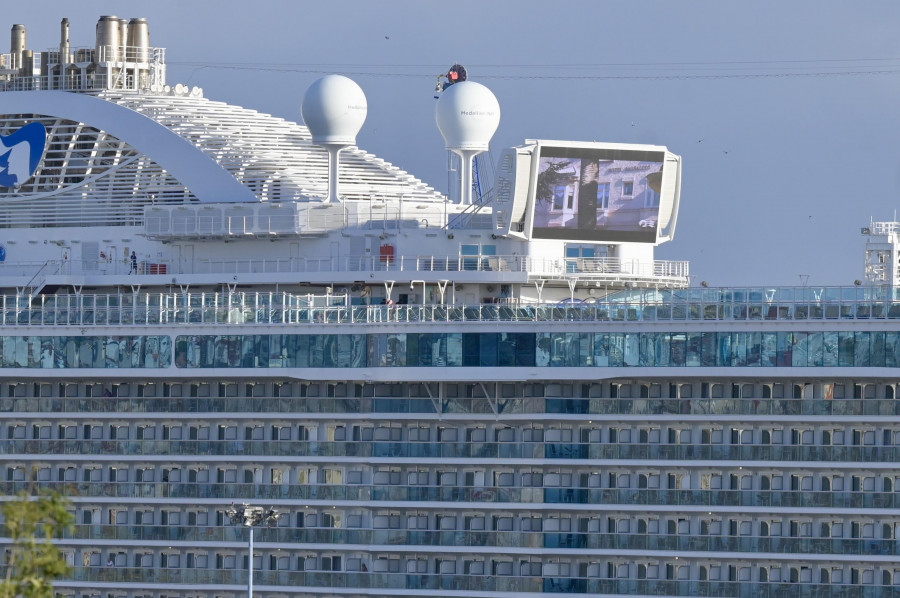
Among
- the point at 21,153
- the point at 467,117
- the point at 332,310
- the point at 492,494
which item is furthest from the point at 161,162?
the point at 492,494

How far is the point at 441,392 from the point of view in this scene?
58.0 metres

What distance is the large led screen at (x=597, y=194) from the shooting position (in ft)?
199

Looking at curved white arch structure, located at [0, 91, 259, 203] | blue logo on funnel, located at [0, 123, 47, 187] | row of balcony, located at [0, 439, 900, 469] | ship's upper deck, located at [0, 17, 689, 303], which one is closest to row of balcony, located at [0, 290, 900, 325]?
ship's upper deck, located at [0, 17, 689, 303]

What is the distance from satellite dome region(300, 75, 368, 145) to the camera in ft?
208

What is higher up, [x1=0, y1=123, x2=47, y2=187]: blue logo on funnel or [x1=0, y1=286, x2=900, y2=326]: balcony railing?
[x1=0, y1=123, x2=47, y2=187]: blue logo on funnel

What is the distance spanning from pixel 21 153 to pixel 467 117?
1442 cm

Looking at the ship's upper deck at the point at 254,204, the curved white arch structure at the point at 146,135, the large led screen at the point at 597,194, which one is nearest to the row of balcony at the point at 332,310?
the ship's upper deck at the point at 254,204

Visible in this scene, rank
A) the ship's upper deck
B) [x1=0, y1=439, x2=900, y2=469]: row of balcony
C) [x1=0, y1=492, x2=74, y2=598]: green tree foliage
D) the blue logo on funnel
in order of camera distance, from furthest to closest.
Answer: the blue logo on funnel, the ship's upper deck, [x1=0, y1=439, x2=900, y2=469]: row of balcony, [x1=0, y1=492, x2=74, y2=598]: green tree foliage

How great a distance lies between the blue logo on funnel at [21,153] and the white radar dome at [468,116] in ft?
41.8

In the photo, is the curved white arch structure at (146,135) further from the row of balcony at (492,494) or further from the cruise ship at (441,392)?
the row of balcony at (492,494)

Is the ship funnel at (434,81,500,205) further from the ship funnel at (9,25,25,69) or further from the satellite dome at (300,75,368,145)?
the ship funnel at (9,25,25,69)

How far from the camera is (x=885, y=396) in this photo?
183 feet

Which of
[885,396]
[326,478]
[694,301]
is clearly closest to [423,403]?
[326,478]

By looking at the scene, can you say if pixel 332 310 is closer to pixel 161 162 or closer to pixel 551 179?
pixel 551 179
